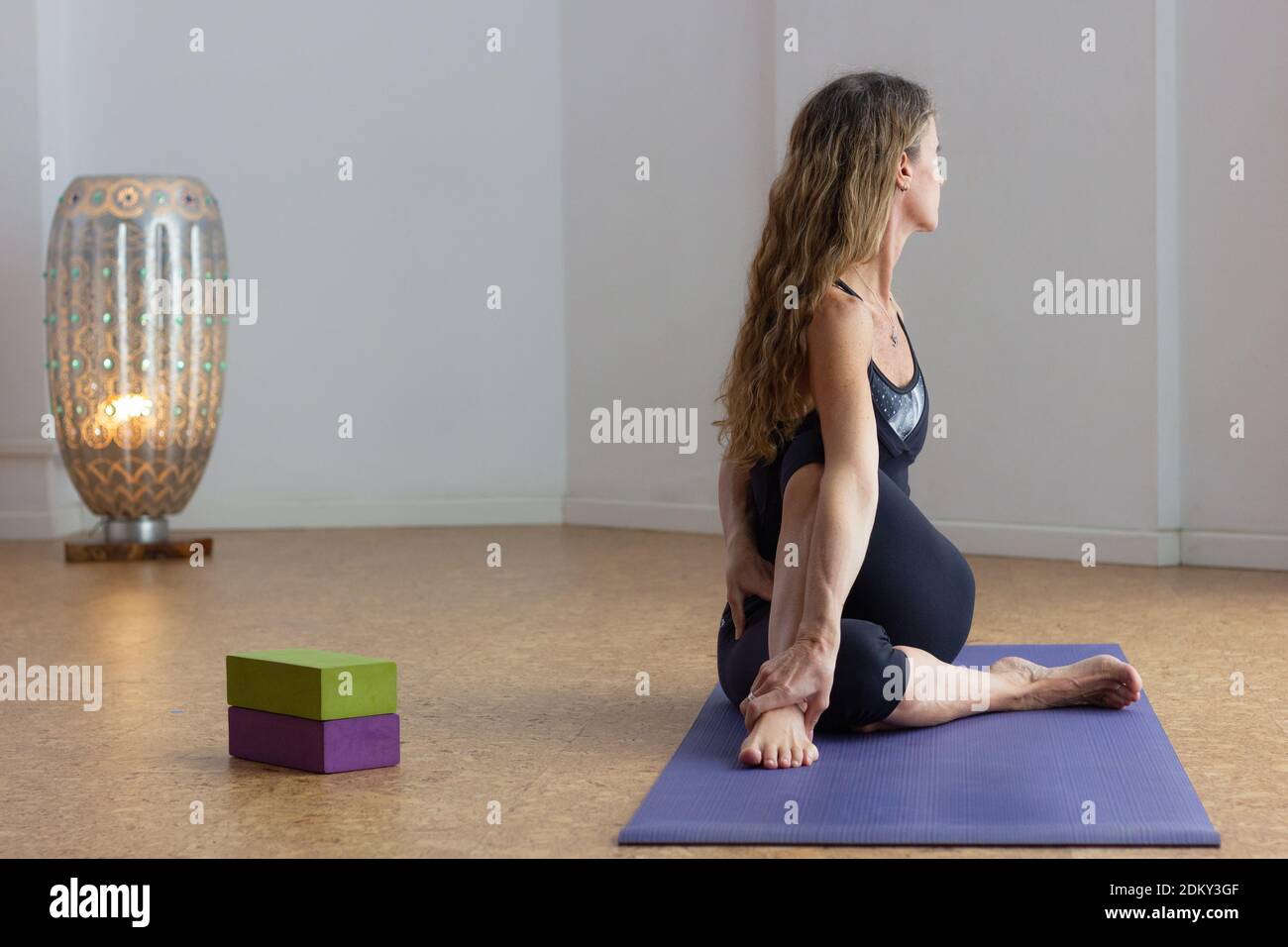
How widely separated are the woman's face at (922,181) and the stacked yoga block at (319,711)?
1.01 m

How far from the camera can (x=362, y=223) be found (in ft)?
18.6

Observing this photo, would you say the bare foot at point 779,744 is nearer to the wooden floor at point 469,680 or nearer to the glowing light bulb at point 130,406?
the wooden floor at point 469,680

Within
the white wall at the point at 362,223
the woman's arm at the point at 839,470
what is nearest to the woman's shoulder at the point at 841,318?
the woman's arm at the point at 839,470

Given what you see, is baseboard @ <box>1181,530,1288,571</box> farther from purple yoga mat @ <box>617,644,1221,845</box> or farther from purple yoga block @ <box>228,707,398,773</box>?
→ purple yoga block @ <box>228,707,398,773</box>

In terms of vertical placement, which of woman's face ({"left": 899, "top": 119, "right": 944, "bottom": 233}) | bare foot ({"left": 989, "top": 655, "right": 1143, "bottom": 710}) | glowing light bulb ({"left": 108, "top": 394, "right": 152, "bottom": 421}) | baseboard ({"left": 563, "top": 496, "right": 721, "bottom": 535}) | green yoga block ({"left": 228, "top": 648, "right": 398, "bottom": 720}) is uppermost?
woman's face ({"left": 899, "top": 119, "right": 944, "bottom": 233})

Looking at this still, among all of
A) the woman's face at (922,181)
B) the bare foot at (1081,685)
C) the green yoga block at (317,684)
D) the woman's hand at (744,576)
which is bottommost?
the bare foot at (1081,685)

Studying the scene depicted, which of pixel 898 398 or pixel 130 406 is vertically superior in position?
pixel 898 398

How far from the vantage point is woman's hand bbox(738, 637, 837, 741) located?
216 centimetres

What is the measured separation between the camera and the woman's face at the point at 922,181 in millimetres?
2379

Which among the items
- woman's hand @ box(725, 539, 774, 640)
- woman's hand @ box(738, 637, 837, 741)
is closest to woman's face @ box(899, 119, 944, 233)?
woman's hand @ box(725, 539, 774, 640)

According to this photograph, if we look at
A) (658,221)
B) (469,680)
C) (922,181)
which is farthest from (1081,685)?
(658,221)

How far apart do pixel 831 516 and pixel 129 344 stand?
3.29 m

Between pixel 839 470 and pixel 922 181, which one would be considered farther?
pixel 922 181

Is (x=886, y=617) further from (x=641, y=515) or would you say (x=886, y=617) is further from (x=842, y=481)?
(x=641, y=515)
